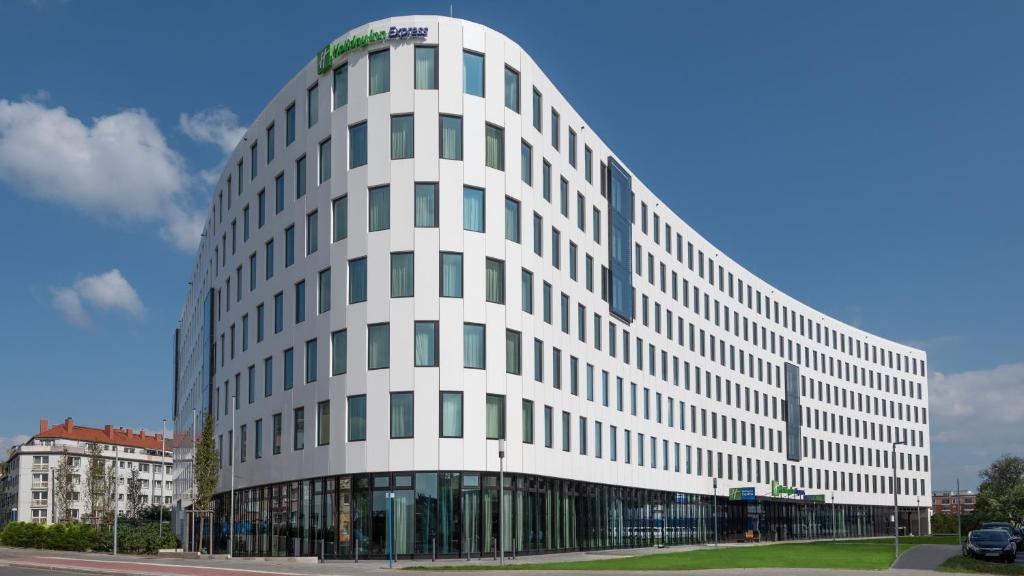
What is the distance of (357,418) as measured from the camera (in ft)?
150

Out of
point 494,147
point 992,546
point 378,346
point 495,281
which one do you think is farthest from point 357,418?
point 992,546

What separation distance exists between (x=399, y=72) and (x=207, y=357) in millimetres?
34590

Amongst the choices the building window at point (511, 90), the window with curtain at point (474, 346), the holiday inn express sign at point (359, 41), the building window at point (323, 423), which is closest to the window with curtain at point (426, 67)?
the holiday inn express sign at point (359, 41)

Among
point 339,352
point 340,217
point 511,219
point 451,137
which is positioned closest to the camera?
point 451,137

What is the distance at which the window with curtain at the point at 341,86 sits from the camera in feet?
160

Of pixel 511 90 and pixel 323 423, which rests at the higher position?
pixel 511 90

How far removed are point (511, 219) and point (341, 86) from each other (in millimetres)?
10137

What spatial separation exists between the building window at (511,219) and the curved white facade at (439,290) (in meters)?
0.21

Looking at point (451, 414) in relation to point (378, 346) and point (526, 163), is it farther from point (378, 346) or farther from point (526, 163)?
point (526, 163)

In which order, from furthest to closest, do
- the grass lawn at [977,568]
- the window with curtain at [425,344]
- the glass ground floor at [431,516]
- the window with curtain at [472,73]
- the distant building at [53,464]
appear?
the distant building at [53,464] < the window with curtain at [472,73] < the window with curtain at [425,344] < the glass ground floor at [431,516] < the grass lawn at [977,568]

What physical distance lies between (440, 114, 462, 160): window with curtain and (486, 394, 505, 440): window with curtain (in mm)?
10787

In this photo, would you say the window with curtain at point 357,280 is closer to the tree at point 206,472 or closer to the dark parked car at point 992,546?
the tree at point 206,472

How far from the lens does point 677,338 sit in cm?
7919

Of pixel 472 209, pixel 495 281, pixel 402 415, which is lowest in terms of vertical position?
pixel 402 415
